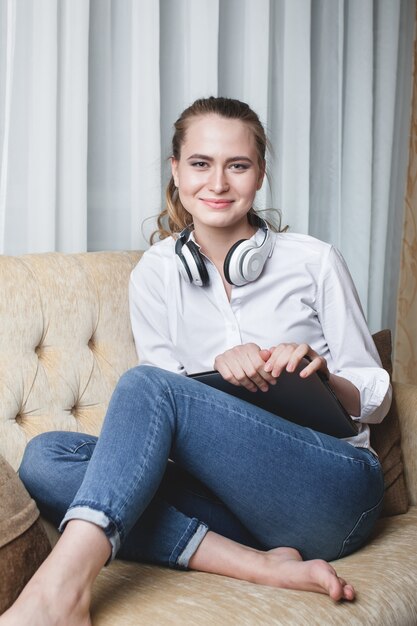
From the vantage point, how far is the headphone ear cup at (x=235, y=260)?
5.16ft

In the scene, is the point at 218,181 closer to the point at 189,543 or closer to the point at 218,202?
the point at 218,202

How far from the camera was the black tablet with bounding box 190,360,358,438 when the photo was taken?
134 cm

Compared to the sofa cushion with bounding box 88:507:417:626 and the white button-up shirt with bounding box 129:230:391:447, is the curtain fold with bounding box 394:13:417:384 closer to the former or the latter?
the white button-up shirt with bounding box 129:230:391:447

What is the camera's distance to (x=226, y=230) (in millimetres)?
1697

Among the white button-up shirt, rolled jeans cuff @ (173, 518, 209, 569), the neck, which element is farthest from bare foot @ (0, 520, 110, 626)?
the neck

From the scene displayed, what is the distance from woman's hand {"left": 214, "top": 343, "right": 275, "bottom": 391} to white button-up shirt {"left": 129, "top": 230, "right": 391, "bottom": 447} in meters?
0.24

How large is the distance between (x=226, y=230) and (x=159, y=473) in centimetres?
62

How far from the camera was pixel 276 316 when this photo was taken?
5.35 feet

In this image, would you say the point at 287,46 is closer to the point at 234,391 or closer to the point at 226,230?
the point at 226,230

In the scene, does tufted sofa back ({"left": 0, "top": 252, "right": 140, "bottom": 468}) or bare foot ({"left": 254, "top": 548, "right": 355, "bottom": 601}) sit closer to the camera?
bare foot ({"left": 254, "top": 548, "right": 355, "bottom": 601})

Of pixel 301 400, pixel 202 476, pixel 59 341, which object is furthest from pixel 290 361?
pixel 59 341

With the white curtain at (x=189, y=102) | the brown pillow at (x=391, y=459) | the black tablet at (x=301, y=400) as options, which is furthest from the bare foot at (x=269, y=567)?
the white curtain at (x=189, y=102)

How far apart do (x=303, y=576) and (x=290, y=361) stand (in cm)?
31

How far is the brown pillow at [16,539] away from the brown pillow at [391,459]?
2.62 feet
